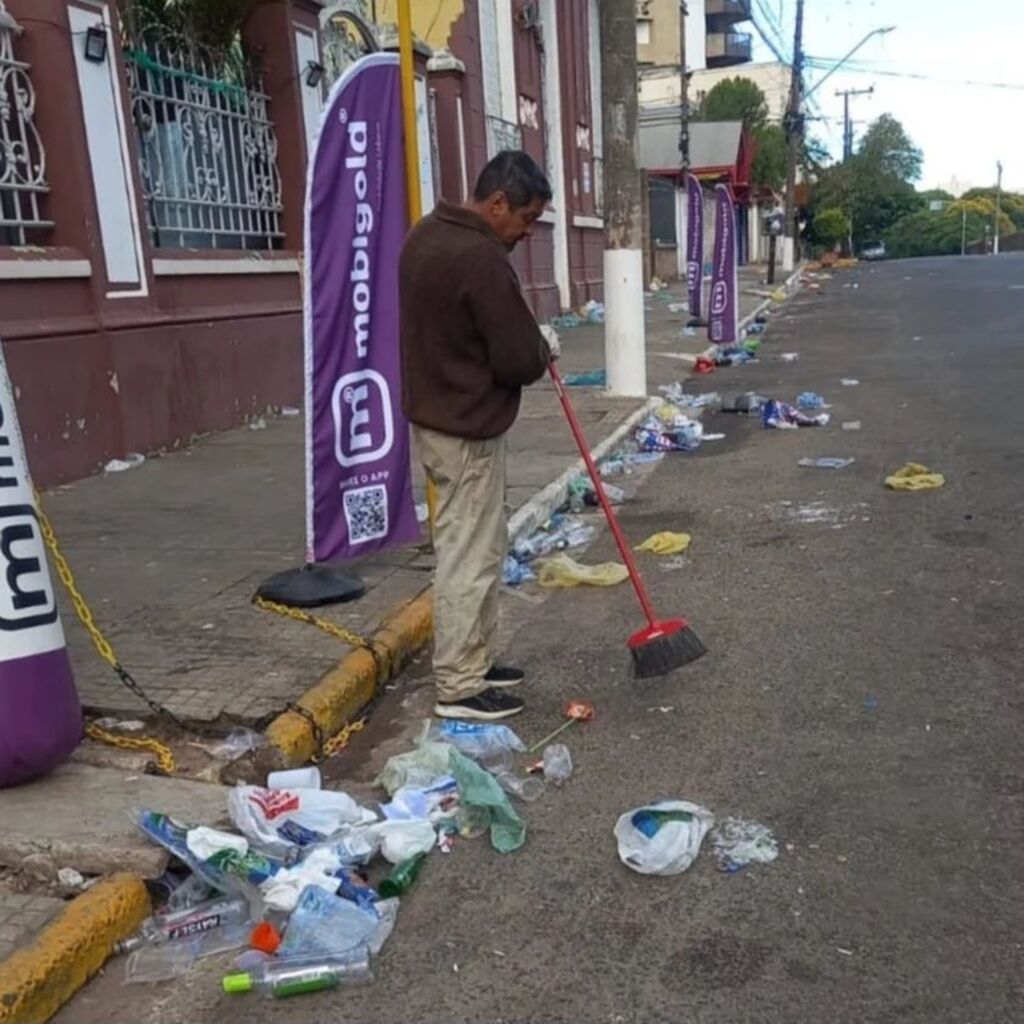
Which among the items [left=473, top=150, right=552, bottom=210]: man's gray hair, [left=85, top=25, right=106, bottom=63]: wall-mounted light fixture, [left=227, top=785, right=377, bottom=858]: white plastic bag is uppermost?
[left=85, top=25, right=106, bottom=63]: wall-mounted light fixture

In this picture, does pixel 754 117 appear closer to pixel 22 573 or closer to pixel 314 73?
pixel 314 73

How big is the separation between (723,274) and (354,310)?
11.0m

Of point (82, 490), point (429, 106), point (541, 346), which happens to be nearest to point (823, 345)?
point (429, 106)

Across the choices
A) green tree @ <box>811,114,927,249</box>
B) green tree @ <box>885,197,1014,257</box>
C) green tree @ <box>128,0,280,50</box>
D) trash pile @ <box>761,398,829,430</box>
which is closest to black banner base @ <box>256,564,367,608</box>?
green tree @ <box>128,0,280,50</box>

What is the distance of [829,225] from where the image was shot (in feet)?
220

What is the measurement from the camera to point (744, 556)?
19.9 feet

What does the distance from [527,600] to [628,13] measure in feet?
23.3

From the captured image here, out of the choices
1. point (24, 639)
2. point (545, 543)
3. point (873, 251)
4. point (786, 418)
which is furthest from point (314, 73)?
point (873, 251)

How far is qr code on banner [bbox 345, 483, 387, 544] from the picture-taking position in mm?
5281

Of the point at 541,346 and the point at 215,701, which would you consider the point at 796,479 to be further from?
the point at 215,701

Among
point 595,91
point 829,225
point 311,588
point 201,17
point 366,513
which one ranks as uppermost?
point 595,91

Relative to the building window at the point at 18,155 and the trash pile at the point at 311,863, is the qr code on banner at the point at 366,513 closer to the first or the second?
the trash pile at the point at 311,863

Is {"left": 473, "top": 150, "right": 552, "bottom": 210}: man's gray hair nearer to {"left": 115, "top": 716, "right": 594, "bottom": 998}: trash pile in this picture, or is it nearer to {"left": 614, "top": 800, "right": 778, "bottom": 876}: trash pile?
{"left": 115, "top": 716, "right": 594, "bottom": 998}: trash pile

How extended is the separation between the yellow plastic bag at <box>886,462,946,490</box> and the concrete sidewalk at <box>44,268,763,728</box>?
2.22 meters
